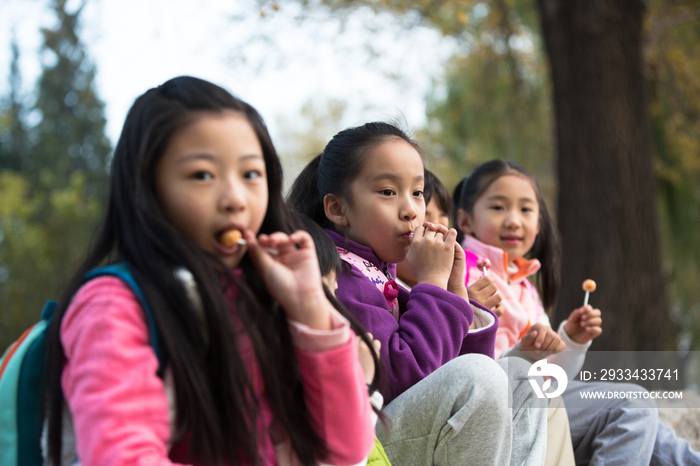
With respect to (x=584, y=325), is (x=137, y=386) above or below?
above

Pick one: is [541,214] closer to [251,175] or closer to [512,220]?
[512,220]

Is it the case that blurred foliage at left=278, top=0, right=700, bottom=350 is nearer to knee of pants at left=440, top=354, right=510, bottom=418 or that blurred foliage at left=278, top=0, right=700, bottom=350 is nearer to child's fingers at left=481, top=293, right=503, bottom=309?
child's fingers at left=481, top=293, right=503, bottom=309

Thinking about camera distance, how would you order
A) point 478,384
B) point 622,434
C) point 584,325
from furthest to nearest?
point 584,325 < point 622,434 < point 478,384

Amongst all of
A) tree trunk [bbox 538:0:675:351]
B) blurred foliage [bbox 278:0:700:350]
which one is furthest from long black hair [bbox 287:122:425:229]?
blurred foliage [bbox 278:0:700:350]

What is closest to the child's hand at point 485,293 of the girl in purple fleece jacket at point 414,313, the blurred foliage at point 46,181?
the girl in purple fleece jacket at point 414,313

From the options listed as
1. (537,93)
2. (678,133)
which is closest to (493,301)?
(678,133)

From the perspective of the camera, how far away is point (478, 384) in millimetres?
1341

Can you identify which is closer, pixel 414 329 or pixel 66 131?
pixel 414 329

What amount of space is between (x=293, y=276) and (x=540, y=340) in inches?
41.8

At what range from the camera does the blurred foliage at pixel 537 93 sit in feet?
18.5

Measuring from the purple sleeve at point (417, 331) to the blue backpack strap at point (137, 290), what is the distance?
0.62 meters

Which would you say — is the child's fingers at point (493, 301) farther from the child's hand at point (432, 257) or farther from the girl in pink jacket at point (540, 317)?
the child's hand at point (432, 257)

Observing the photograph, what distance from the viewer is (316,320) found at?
3.50ft

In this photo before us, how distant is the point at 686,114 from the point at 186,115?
581 centimetres
